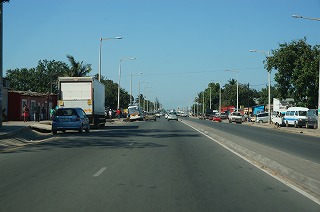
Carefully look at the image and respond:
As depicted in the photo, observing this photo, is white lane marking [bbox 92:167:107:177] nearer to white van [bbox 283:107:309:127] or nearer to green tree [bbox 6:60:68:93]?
white van [bbox 283:107:309:127]

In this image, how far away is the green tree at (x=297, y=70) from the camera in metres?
51.8

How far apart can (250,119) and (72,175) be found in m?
74.9

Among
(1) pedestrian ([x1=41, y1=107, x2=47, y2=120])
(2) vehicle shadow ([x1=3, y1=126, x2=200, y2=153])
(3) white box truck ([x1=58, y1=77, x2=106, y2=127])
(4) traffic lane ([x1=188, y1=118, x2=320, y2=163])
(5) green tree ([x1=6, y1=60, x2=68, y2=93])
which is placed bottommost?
(4) traffic lane ([x1=188, y1=118, x2=320, y2=163])

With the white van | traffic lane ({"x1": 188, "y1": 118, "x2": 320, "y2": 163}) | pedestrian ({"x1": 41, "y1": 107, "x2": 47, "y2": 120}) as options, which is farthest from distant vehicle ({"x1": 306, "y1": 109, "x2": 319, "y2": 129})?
pedestrian ({"x1": 41, "y1": 107, "x2": 47, "y2": 120})

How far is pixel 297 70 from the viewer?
5316 centimetres

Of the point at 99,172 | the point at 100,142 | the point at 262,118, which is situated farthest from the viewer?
the point at 262,118

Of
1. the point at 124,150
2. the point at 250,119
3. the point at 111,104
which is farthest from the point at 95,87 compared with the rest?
the point at 111,104

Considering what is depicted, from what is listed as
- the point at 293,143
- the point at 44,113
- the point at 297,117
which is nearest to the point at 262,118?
the point at 297,117

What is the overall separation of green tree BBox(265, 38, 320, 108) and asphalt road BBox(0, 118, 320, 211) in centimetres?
3872

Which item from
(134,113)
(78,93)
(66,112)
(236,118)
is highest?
(78,93)

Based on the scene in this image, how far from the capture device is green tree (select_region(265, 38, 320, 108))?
170 ft

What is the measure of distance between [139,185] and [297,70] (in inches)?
1835

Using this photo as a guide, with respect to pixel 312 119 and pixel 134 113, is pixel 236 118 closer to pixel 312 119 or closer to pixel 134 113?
pixel 134 113

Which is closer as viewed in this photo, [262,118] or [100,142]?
[100,142]
